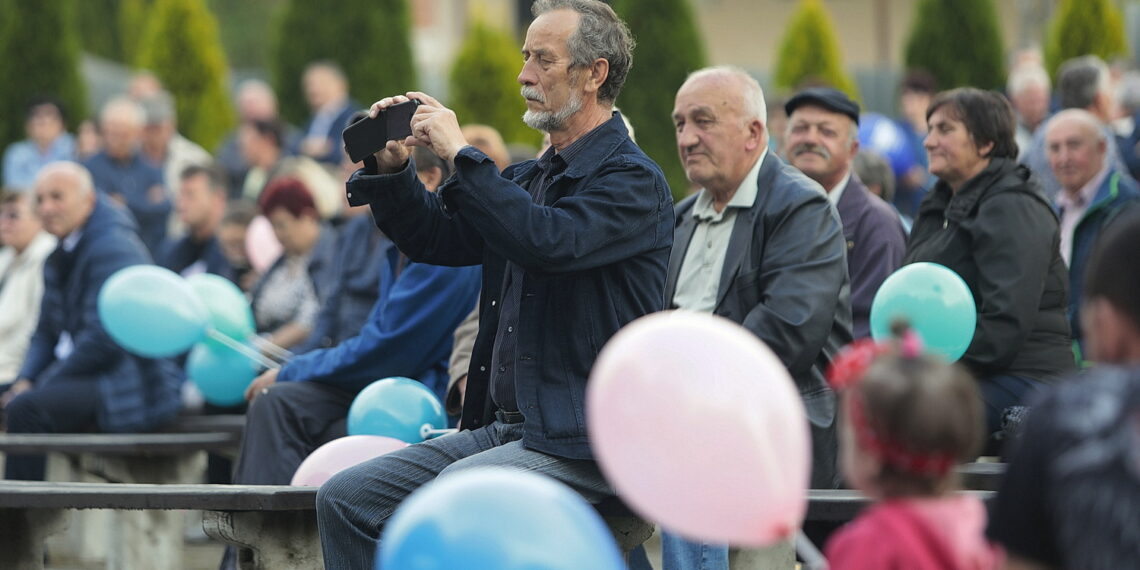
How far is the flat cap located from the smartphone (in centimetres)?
252

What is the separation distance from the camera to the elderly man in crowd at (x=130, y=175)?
40.7 feet

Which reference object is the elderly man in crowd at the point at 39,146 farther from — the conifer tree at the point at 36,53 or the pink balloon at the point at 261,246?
the pink balloon at the point at 261,246

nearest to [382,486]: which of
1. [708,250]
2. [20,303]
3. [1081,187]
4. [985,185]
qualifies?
[708,250]

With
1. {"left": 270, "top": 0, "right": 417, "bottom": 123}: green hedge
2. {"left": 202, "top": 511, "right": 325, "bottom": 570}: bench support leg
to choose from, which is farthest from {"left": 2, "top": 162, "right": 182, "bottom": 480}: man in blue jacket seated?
{"left": 270, "top": 0, "right": 417, "bottom": 123}: green hedge

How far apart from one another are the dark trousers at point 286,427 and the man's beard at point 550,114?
2344mm

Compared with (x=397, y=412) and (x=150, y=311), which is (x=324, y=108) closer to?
(x=150, y=311)

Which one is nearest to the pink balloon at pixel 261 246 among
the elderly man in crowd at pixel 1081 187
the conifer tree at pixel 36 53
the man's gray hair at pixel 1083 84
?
the elderly man in crowd at pixel 1081 187

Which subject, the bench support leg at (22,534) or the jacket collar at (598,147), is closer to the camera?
the jacket collar at (598,147)

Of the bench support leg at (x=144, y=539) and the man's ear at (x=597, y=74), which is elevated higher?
the man's ear at (x=597, y=74)

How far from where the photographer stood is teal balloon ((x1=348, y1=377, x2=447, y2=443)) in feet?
18.5

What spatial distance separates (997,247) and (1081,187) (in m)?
2.00

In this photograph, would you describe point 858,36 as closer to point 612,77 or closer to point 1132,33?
point 1132,33

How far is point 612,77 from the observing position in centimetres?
456

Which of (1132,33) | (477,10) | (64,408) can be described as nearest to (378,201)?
(64,408)
